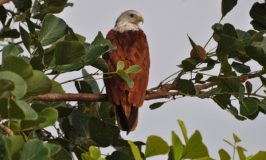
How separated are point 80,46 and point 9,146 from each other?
2.08 ft

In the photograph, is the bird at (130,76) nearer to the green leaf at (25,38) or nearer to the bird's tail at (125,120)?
the bird's tail at (125,120)

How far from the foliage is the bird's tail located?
16 cm

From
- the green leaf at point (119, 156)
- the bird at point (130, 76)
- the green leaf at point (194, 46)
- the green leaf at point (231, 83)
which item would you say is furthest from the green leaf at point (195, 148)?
the bird at point (130, 76)

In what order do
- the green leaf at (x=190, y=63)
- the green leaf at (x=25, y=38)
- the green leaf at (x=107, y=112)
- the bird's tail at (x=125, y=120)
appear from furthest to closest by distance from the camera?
the bird's tail at (x=125, y=120) < the green leaf at (x=107, y=112) < the green leaf at (x=190, y=63) < the green leaf at (x=25, y=38)

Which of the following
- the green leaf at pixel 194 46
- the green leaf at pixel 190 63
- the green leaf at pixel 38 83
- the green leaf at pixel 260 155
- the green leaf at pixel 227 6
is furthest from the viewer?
the green leaf at pixel 227 6

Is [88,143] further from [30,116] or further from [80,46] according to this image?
[30,116]

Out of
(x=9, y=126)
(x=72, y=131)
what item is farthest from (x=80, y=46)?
(x=72, y=131)

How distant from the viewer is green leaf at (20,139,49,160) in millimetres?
1569

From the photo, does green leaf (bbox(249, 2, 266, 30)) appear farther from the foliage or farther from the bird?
the bird

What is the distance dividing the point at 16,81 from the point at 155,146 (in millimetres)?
489

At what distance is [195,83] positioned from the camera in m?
2.98

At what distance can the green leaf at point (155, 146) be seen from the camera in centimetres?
188

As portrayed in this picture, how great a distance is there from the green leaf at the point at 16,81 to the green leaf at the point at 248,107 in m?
1.45

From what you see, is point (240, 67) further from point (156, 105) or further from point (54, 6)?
point (54, 6)
